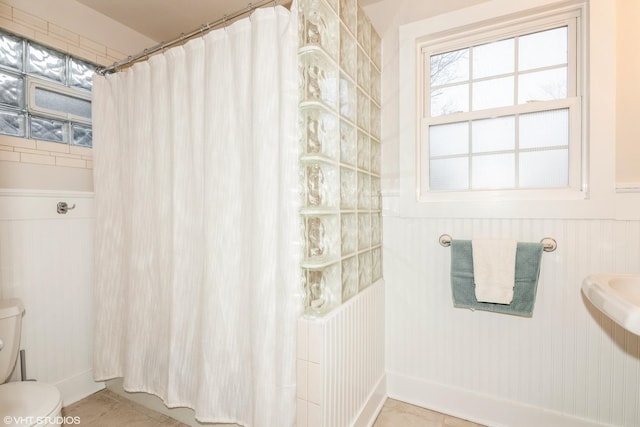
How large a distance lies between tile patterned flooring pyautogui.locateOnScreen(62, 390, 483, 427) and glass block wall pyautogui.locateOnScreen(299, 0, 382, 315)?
79cm

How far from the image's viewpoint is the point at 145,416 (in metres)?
1.70

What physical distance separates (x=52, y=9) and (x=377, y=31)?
195 centimetres

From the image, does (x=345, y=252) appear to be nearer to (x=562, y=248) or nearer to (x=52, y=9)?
(x=562, y=248)

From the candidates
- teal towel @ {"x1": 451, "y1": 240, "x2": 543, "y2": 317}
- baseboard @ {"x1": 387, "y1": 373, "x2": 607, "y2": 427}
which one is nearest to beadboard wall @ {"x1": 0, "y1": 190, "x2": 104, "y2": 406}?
baseboard @ {"x1": 387, "y1": 373, "x2": 607, "y2": 427}

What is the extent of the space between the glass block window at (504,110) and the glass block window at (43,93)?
2.20 meters

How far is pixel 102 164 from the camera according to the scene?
5.82ft

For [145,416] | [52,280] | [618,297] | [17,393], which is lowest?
[145,416]

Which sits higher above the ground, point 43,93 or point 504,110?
point 43,93

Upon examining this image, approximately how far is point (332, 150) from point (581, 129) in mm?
1252

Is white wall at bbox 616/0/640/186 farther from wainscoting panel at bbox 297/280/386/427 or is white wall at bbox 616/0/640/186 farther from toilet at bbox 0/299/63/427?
toilet at bbox 0/299/63/427

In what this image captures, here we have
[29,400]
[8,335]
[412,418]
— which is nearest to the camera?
[29,400]

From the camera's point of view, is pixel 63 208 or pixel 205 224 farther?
pixel 63 208

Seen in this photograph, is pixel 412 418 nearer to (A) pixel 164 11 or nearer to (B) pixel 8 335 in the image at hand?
(B) pixel 8 335

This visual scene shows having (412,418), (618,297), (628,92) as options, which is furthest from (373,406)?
(628,92)
